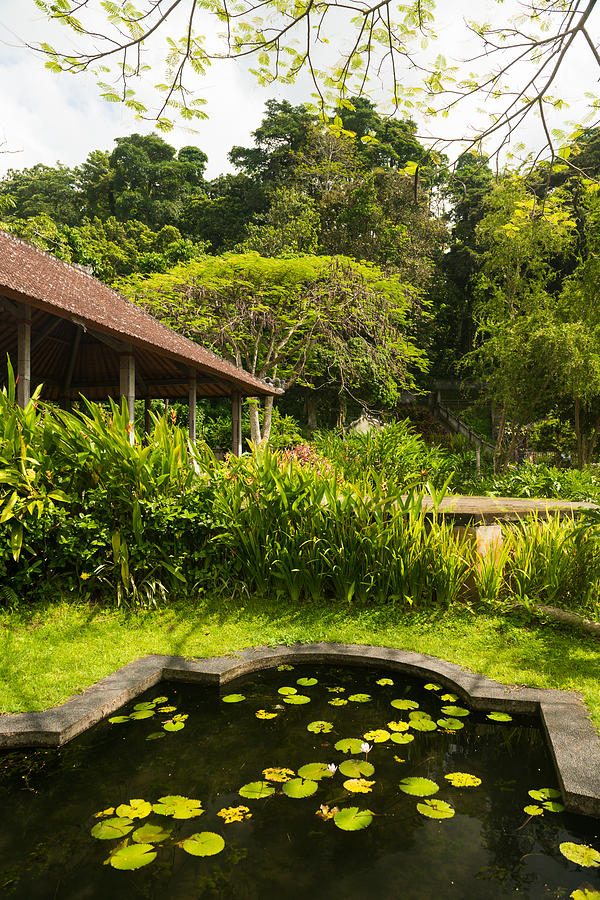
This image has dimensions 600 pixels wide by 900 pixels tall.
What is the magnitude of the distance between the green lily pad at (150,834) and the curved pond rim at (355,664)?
90cm

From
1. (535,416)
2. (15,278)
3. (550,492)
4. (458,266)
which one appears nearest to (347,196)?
(458,266)

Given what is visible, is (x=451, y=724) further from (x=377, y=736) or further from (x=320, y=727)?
(x=320, y=727)

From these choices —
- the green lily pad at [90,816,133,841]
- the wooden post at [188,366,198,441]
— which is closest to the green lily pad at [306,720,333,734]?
the green lily pad at [90,816,133,841]

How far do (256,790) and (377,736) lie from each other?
2.40 ft

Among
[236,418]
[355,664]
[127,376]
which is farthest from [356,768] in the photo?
[236,418]

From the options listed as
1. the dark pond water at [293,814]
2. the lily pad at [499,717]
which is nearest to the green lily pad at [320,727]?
the dark pond water at [293,814]

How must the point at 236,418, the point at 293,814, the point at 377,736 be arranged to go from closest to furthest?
the point at 293,814 < the point at 377,736 < the point at 236,418

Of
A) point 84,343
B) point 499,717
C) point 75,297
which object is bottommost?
point 499,717

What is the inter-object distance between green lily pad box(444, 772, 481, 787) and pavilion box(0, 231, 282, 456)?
17.7 feet

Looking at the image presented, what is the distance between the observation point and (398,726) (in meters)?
2.91

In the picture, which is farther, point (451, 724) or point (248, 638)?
point (248, 638)

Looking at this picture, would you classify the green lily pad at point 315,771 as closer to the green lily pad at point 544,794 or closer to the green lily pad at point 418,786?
the green lily pad at point 418,786

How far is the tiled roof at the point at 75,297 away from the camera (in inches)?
236

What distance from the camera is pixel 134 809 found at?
2205mm
